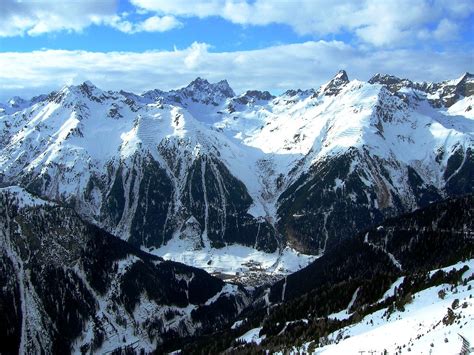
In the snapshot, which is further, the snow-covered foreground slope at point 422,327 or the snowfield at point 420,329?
the snow-covered foreground slope at point 422,327

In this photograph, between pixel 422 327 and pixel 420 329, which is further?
pixel 422 327

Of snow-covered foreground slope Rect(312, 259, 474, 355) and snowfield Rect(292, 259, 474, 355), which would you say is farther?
snow-covered foreground slope Rect(312, 259, 474, 355)

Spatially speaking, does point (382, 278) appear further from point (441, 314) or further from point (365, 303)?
point (441, 314)

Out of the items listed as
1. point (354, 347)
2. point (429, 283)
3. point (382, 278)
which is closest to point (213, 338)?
point (382, 278)

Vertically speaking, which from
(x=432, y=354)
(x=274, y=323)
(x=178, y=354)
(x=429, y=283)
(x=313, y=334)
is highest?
(x=432, y=354)

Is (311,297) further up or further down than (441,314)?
further down

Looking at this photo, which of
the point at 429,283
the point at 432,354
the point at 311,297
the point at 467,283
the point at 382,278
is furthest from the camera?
the point at 311,297

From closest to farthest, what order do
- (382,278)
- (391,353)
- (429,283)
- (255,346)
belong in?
(391,353)
(429,283)
(255,346)
(382,278)

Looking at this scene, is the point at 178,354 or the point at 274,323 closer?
the point at 274,323
